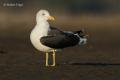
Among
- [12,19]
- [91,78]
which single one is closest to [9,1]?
[12,19]

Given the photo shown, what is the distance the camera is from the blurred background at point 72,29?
19.8 metres

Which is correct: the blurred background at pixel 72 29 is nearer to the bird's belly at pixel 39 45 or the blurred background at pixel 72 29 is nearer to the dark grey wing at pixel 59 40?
the bird's belly at pixel 39 45

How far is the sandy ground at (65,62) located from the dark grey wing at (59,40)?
1.70 feet

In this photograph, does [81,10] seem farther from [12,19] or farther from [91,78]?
[91,78]

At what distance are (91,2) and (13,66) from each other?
36729mm

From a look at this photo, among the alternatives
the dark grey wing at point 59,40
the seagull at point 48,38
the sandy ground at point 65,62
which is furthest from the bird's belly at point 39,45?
the sandy ground at point 65,62

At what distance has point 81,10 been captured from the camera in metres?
52.7

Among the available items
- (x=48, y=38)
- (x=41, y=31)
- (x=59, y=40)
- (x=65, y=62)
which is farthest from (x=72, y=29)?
(x=48, y=38)

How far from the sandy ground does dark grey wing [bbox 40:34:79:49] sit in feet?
1.70

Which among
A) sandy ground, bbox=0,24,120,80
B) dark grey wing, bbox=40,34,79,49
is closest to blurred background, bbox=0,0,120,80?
sandy ground, bbox=0,24,120,80

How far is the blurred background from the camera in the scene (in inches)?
778

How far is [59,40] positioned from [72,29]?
54.0 feet

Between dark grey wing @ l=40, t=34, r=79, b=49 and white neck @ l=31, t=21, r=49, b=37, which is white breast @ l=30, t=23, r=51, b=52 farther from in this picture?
dark grey wing @ l=40, t=34, r=79, b=49

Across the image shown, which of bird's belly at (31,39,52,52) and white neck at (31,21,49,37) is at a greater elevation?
white neck at (31,21,49,37)
